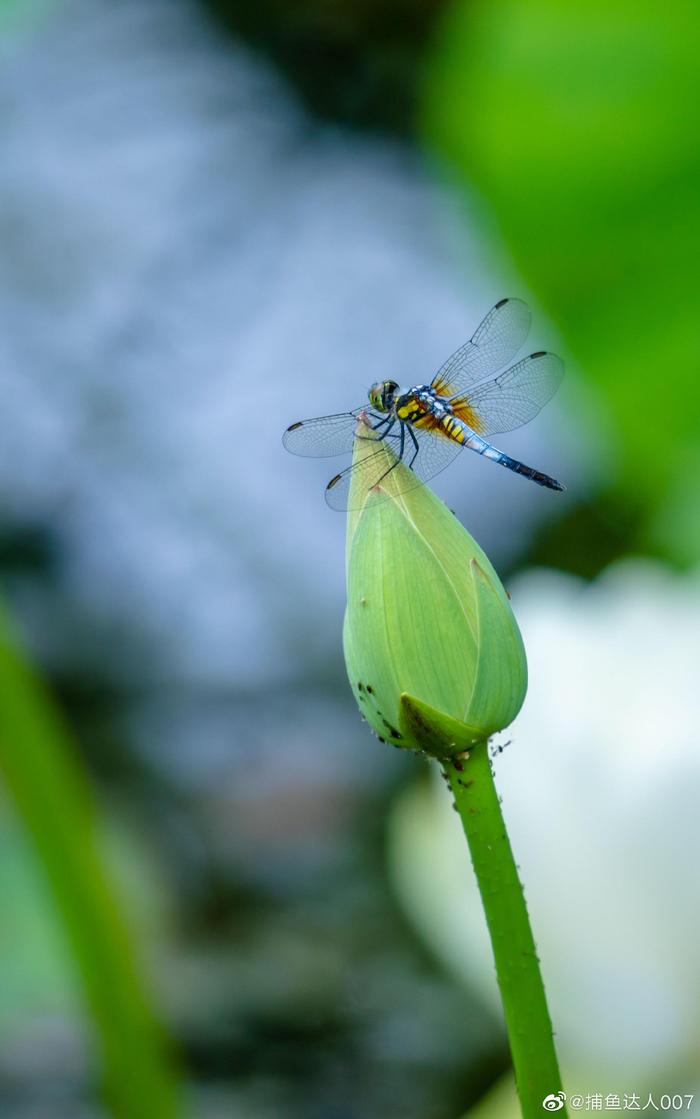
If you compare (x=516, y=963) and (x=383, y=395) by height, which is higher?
(x=383, y=395)

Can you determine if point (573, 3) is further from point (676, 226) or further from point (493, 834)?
point (493, 834)

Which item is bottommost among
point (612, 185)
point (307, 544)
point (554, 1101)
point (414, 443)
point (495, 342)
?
point (554, 1101)

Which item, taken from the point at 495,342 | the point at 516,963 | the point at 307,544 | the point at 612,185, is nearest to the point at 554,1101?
the point at 516,963

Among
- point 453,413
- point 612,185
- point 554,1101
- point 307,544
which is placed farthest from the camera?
point 307,544

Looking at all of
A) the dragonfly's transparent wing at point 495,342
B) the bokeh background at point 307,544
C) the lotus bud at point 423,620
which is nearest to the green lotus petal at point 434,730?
the lotus bud at point 423,620

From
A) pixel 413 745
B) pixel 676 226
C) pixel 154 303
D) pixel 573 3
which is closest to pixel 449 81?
pixel 573 3

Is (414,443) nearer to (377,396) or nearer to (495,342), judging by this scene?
(377,396)
